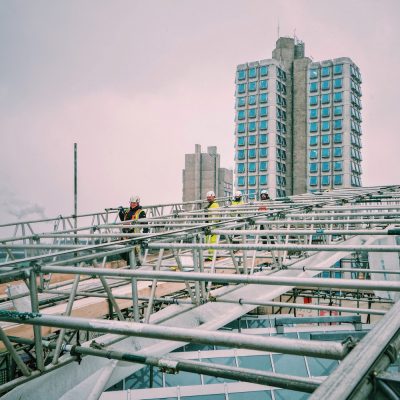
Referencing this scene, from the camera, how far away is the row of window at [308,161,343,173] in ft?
167

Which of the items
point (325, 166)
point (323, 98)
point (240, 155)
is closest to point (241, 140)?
point (240, 155)

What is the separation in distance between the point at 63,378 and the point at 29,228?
27.4 ft

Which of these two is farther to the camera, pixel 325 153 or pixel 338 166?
pixel 325 153

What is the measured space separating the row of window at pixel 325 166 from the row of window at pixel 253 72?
12.9 meters

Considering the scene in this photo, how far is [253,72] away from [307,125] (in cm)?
956

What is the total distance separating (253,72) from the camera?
176 feet

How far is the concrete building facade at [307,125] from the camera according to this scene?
51469mm

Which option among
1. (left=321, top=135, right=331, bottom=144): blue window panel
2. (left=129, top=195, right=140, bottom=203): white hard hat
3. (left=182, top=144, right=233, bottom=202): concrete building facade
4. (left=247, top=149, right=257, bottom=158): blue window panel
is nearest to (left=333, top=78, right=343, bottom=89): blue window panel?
(left=321, top=135, right=331, bottom=144): blue window panel

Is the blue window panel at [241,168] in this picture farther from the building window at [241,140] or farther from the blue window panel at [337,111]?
the blue window panel at [337,111]

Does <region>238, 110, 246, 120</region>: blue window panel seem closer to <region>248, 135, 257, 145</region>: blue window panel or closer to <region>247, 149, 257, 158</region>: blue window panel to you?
<region>248, 135, 257, 145</region>: blue window panel

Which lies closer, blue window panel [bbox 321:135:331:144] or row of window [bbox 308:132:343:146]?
Result: row of window [bbox 308:132:343:146]

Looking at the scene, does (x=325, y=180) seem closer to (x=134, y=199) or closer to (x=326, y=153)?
(x=326, y=153)

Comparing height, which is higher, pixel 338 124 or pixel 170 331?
pixel 338 124

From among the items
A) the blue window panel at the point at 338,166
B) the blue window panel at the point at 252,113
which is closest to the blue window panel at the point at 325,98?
the blue window panel at the point at 338,166
